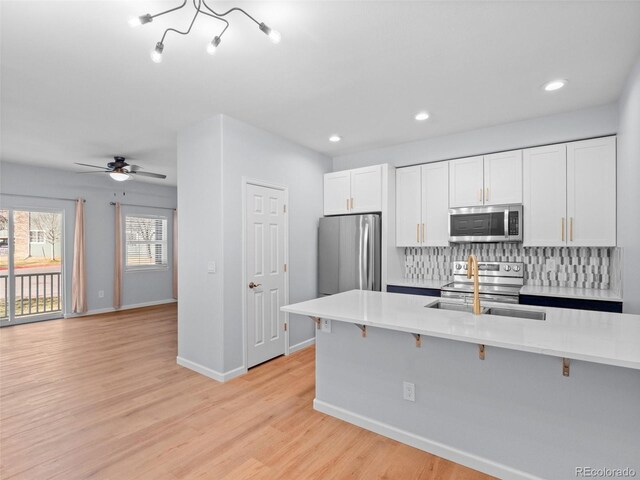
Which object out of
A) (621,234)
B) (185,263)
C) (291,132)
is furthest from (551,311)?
(185,263)

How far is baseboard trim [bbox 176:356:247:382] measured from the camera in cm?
329

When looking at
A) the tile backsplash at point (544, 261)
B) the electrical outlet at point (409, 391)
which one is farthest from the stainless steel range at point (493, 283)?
the electrical outlet at point (409, 391)

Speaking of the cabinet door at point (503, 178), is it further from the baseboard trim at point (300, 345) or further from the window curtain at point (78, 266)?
the window curtain at point (78, 266)

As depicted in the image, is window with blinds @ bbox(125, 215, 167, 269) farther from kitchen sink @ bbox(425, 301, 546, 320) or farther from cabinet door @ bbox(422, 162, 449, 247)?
kitchen sink @ bbox(425, 301, 546, 320)

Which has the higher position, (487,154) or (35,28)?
(35,28)

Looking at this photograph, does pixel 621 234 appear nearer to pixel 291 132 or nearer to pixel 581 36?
pixel 581 36

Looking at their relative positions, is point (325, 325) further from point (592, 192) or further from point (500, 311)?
point (592, 192)

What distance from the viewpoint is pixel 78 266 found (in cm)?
601

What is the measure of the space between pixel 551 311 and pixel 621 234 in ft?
4.87

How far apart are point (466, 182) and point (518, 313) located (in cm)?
197

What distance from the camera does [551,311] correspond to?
217 centimetres

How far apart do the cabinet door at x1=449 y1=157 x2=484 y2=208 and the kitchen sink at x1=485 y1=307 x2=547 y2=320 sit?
1747 mm

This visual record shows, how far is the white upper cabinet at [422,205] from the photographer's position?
13.1 feet

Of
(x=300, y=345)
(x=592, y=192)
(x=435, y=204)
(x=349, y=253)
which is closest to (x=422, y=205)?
(x=435, y=204)
